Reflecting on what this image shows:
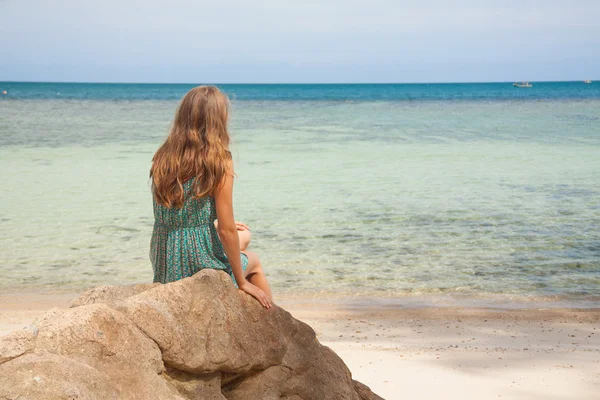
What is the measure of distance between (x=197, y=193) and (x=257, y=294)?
655 mm

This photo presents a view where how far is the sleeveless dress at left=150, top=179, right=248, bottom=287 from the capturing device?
3.82 m

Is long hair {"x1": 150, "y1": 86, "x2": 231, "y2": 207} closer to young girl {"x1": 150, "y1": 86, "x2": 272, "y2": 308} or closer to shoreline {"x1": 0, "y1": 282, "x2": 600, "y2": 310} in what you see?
young girl {"x1": 150, "y1": 86, "x2": 272, "y2": 308}

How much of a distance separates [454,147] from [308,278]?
1632cm

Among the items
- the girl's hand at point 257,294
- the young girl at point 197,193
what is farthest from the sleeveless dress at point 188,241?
the girl's hand at point 257,294

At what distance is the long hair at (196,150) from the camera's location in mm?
3742

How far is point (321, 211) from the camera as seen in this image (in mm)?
12250

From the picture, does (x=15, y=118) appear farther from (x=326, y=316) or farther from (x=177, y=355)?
(x=177, y=355)

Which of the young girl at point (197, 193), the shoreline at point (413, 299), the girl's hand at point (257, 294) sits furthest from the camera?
the shoreline at point (413, 299)

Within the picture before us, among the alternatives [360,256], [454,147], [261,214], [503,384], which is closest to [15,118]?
[454,147]

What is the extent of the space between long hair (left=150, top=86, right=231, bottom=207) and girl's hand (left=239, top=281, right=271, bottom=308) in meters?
0.56

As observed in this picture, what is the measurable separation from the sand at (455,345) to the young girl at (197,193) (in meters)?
1.97

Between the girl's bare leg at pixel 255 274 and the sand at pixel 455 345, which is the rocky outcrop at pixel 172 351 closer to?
the girl's bare leg at pixel 255 274

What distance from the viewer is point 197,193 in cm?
376

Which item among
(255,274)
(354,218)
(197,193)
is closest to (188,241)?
(197,193)
